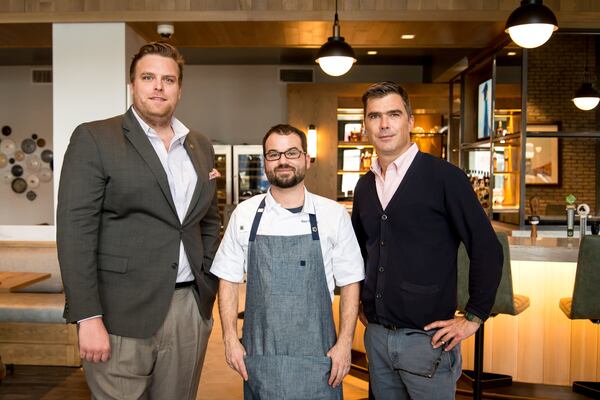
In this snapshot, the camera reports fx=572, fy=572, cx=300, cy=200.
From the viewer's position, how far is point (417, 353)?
79.7 inches

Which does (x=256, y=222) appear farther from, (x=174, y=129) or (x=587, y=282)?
(x=587, y=282)

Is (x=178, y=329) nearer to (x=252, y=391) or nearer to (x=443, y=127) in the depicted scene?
(x=252, y=391)

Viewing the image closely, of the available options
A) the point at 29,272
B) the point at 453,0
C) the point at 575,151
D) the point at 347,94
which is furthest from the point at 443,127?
the point at 29,272

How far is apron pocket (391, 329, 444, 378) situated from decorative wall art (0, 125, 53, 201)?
932 centimetres

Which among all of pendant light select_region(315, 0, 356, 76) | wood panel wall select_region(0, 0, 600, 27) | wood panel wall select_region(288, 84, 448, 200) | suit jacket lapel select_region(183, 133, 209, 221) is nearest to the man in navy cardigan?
suit jacket lapel select_region(183, 133, 209, 221)

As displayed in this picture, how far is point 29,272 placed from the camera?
4723 millimetres

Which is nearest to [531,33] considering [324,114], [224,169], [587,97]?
[587,97]

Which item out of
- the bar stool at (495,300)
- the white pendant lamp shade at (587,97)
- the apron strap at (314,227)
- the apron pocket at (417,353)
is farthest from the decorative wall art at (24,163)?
the apron pocket at (417,353)

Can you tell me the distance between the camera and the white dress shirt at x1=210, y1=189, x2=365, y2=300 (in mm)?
2057

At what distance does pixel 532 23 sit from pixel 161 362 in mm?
3184

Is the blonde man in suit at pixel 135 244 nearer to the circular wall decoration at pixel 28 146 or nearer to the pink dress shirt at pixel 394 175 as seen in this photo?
the pink dress shirt at pixel 394 175

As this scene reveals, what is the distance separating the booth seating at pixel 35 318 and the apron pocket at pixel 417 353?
9.82ft

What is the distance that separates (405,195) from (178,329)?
37.7 inches

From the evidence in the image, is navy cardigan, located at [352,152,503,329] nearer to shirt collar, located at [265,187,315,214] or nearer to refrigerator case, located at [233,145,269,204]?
shirt collar, located at [265,187,315,214]
